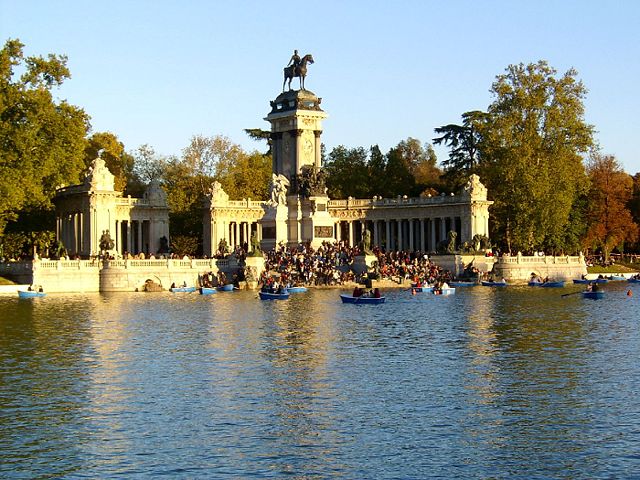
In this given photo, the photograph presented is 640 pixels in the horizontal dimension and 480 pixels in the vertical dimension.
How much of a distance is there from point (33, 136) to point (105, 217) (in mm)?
13233

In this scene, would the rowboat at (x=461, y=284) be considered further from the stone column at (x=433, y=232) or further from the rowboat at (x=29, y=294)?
the rowboat at (x=29, y=294)

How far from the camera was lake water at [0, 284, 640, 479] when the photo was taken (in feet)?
80.3

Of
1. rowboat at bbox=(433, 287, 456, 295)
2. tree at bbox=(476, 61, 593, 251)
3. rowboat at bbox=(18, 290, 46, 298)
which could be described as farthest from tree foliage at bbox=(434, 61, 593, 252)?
rowboat at bbox=(18, 290, 46, 298)

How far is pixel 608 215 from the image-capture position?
11850cm

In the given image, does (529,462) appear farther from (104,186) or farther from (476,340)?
(104,186)

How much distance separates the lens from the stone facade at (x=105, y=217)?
95.7 metres

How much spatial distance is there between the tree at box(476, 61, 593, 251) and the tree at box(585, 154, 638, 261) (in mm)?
11273

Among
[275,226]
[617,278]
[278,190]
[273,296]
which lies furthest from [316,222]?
[617,278]

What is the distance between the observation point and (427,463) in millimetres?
24266

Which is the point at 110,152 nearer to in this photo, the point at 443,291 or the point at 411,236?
the point at 411,236

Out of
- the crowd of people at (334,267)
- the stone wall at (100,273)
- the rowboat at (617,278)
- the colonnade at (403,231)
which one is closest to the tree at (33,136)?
the stone wall at (100,273)

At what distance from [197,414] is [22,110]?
62.2 metres

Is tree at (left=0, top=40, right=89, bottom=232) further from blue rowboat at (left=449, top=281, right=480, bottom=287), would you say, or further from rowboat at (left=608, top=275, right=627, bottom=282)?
rowboat at (left=608, top=275, right=627, bottom=282)

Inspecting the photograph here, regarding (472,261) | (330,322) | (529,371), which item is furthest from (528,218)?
(529,371)
